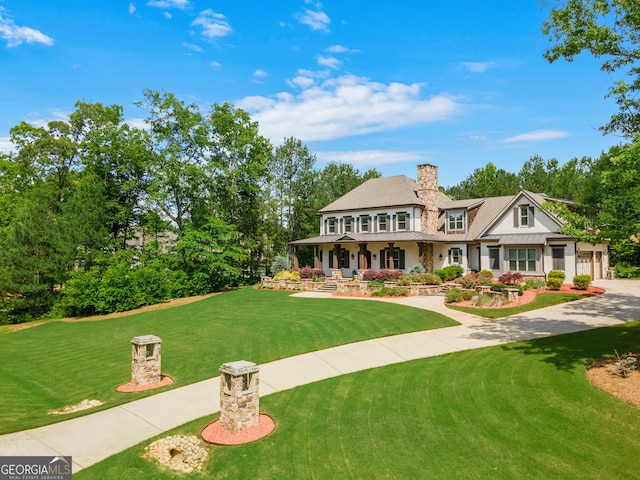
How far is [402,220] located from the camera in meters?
35.9

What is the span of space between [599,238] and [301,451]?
406 inches

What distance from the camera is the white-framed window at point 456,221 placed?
3622cm

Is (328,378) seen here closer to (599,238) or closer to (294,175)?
(599,238)

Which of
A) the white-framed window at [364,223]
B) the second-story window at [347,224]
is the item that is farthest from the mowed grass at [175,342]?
the second-story window at [347,224]

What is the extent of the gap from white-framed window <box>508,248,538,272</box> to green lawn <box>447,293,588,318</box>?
5.56 meters

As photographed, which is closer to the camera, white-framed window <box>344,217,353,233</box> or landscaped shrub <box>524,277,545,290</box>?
landscaped shrub <box>524,277,545,290</box>

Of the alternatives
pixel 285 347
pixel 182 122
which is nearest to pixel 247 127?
pixel 182 122

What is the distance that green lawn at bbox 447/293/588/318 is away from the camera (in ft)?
64.0

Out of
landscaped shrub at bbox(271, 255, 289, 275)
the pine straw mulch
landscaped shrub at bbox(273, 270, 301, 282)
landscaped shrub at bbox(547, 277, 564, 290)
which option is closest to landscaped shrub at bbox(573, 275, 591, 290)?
landscaped shrub at bbox(547, 277, 564, 290)

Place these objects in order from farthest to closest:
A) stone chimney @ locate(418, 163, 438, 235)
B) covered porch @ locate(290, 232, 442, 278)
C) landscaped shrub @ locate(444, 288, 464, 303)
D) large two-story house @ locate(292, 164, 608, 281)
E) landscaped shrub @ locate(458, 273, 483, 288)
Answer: stone chimney @ locate(418, 163, 438, 235) < covered porch @ locate(290, 232, 442, 278) < large two-story house @ locate(292, 164, 608, 281) < landscaped shrub @ locate(458, 273, 483, 288) < landscaped shrub @ locate(444, 288, 464, 303)

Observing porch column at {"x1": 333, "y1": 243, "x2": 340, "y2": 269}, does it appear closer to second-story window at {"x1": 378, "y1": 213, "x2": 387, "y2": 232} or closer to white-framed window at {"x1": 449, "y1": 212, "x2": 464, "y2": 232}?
second-story window at {"x1": 378, "y1": 213, "x2": 387, "y2": 232}

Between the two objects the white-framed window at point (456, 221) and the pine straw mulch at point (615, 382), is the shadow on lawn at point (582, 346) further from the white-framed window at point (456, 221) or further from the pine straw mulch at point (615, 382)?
the white-framed window at point (456, 221)

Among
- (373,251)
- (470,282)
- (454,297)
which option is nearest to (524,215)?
(470,282)

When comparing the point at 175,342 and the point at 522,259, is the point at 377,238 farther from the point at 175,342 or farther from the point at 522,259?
the point at 175,342
